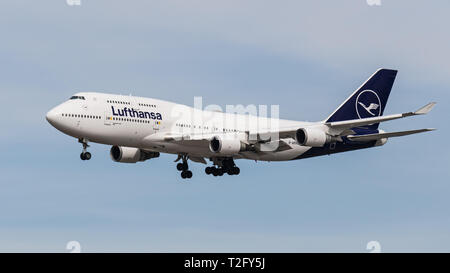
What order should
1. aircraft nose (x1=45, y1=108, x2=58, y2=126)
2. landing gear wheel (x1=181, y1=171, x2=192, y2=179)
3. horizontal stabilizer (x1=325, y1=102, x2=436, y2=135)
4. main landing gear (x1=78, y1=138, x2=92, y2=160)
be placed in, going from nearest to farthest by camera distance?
horizontal stabilizer (x1=325, y1=102, x2=436, y2=135), aircraft nose (x1=45, y1=108, x2=58, y2=126), main landing gear (x1=78, y1=138, x2=92, y2=160), landing gear wheel (x1=181, y1=171, x2=192, y2=179)

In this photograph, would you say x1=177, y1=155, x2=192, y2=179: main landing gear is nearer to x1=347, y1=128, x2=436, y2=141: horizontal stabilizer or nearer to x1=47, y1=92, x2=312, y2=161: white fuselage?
x1=47, y1=92, x2=312, y2=161: white fuselage

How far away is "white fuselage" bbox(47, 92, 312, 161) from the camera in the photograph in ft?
197

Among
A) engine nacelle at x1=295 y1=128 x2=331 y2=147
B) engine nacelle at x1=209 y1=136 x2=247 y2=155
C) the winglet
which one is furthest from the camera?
engine nacelle at x1=209 y1=136 x2=247 y2=155

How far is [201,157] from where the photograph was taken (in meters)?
69.4

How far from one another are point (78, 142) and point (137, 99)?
558cm

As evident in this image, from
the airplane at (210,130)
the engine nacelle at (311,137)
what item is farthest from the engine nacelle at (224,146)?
the engine nacelle at (311,137)

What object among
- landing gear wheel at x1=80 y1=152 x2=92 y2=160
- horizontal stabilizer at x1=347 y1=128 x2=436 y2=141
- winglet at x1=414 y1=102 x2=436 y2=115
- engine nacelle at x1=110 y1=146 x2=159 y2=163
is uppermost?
horizontal stabilizer at x1=347 y1=128 x2=436 y2=141

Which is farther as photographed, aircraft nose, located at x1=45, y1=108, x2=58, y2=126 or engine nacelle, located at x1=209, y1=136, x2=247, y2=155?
engine nacelle, located at x1=209, y1=136, x2=247, y2=155

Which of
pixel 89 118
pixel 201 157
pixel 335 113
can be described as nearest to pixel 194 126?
pixel 201 157

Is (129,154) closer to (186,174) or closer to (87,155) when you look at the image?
(186,174)

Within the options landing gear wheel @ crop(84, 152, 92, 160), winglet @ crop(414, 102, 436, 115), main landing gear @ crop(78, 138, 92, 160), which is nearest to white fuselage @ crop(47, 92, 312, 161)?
main landing gear @ crop(78, 138, 92, 160)

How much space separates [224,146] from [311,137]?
22.0 ft

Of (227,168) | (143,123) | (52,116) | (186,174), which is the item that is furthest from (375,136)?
(52,116)

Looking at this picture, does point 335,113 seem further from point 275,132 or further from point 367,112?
point 275,132
